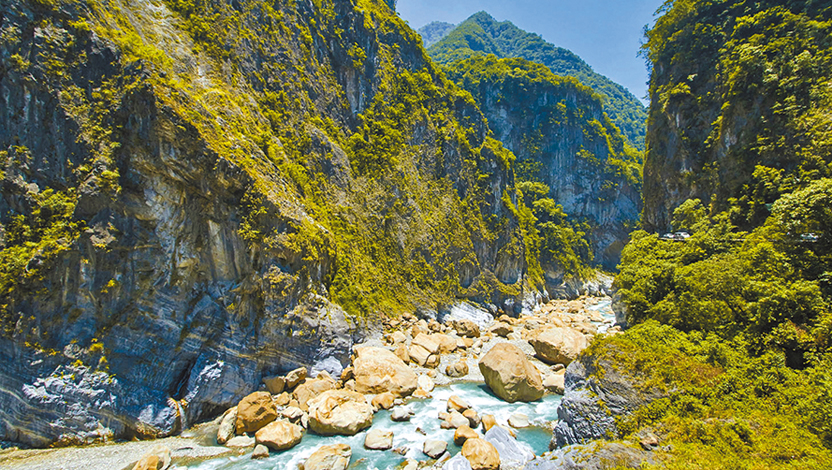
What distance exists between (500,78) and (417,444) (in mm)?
78142

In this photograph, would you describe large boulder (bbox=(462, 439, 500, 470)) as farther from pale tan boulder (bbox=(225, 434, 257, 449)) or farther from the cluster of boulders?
pale tan boulder (bbox=(225, 434, 257, 449))

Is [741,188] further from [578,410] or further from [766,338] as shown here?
[578,410]

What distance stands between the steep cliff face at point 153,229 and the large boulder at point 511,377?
28.6ft

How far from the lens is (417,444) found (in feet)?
42.6

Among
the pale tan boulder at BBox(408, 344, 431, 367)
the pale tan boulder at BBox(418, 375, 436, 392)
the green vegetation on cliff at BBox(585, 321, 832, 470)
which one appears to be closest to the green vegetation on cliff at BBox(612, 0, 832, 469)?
the green vegetation on cliff at BBox(585, 321, 832, 470)

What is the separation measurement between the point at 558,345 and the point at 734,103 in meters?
22.4

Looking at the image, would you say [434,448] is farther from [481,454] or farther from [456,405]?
[456,405]

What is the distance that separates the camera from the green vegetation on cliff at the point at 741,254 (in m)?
8.45

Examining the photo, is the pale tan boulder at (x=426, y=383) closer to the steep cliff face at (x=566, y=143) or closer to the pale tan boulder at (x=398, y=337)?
the pale tan boulder at (x=398, y=337)

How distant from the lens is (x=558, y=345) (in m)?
21.3

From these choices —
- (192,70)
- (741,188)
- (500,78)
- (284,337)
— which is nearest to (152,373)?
(284,337)

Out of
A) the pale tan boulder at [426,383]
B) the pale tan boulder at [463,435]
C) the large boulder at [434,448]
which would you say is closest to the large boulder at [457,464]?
the large boulder at [434,448]

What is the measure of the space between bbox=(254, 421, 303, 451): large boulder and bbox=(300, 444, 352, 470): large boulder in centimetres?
142

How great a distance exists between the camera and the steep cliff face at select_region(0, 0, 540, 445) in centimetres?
1309
